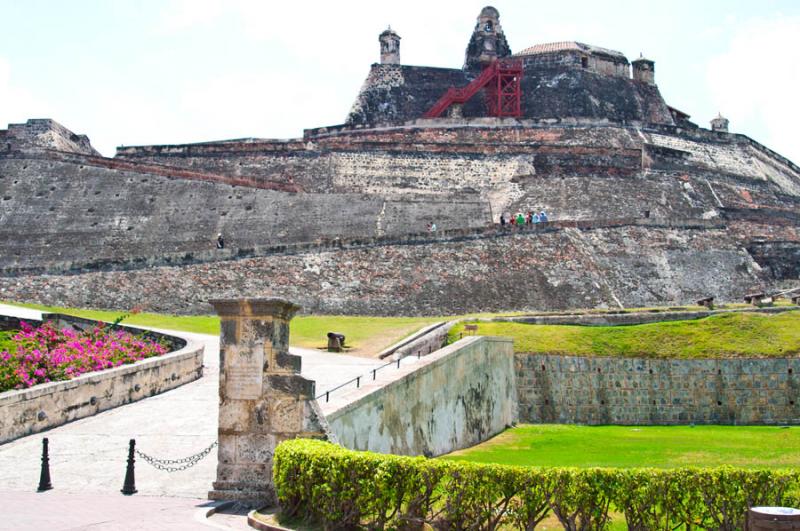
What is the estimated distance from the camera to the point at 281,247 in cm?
2750

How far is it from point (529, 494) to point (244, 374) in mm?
2943

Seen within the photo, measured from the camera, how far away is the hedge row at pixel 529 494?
762 cm

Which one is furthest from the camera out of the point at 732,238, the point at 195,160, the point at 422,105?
the point at 422,105

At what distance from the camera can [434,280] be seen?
26625 millimetres

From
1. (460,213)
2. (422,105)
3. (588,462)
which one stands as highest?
(422,105)

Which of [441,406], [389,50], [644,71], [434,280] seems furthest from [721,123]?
[441,406]

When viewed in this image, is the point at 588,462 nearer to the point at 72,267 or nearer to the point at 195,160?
the point at 72,267

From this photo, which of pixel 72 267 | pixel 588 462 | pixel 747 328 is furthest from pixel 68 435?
pixel 72 267

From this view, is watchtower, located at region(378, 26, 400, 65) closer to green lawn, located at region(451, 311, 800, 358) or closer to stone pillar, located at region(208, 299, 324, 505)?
green lawn, located at region(451, 311, 800, 358)

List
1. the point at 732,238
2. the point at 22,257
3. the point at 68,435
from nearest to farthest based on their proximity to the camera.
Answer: the point at 68,435 < the point at 22,257 < the point at 732,238

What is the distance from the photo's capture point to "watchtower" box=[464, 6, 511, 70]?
48.0 meters

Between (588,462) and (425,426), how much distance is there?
2.27 metres

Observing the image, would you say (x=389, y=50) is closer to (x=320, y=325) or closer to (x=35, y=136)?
(x=35, y=136)

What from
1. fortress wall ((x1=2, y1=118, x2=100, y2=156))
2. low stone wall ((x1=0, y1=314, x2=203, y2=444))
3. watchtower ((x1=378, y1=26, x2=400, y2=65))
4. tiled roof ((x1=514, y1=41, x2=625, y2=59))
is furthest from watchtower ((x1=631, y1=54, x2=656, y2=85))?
low stone wall ((x1=0, y1=314, x2=203, y2=444))
